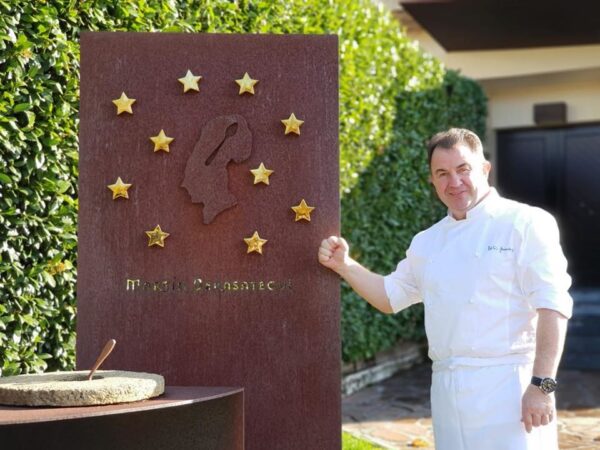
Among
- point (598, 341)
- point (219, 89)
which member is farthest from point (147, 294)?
point (598, 341)

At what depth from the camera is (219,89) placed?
10.9 ft

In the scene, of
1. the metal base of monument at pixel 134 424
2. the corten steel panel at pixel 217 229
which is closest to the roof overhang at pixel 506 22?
the corten steel panel at pixel 217 229

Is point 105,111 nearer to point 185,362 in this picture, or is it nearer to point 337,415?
point 185,362

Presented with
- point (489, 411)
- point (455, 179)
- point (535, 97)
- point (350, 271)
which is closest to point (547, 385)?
point (489, 411)

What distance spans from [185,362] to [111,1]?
1.85 m

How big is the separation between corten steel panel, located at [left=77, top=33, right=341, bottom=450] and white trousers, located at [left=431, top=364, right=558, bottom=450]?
0.54 m

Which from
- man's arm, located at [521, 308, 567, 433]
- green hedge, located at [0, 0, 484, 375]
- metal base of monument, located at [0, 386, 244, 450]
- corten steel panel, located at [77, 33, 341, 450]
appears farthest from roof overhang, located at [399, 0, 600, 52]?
metal base of monument, located at [0, 386, 244, 450]

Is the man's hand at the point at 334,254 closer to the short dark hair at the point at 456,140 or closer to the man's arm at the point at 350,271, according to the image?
the man's arm at the point at 350,271

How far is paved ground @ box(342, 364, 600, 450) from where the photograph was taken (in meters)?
5.65

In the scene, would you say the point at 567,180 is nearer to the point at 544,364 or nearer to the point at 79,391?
the point at 544,364

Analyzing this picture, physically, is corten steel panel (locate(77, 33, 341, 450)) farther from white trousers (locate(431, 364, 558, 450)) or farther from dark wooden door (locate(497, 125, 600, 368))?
dark wooden door (locate(497, 125, 600, 368))

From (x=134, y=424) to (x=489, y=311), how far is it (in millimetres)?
1256

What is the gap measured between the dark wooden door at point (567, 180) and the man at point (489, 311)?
8585 mm

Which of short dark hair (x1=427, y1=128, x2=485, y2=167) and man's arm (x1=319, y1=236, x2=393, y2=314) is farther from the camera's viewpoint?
man's arm (x1=319, y1=236, x2=393, y2=314)
